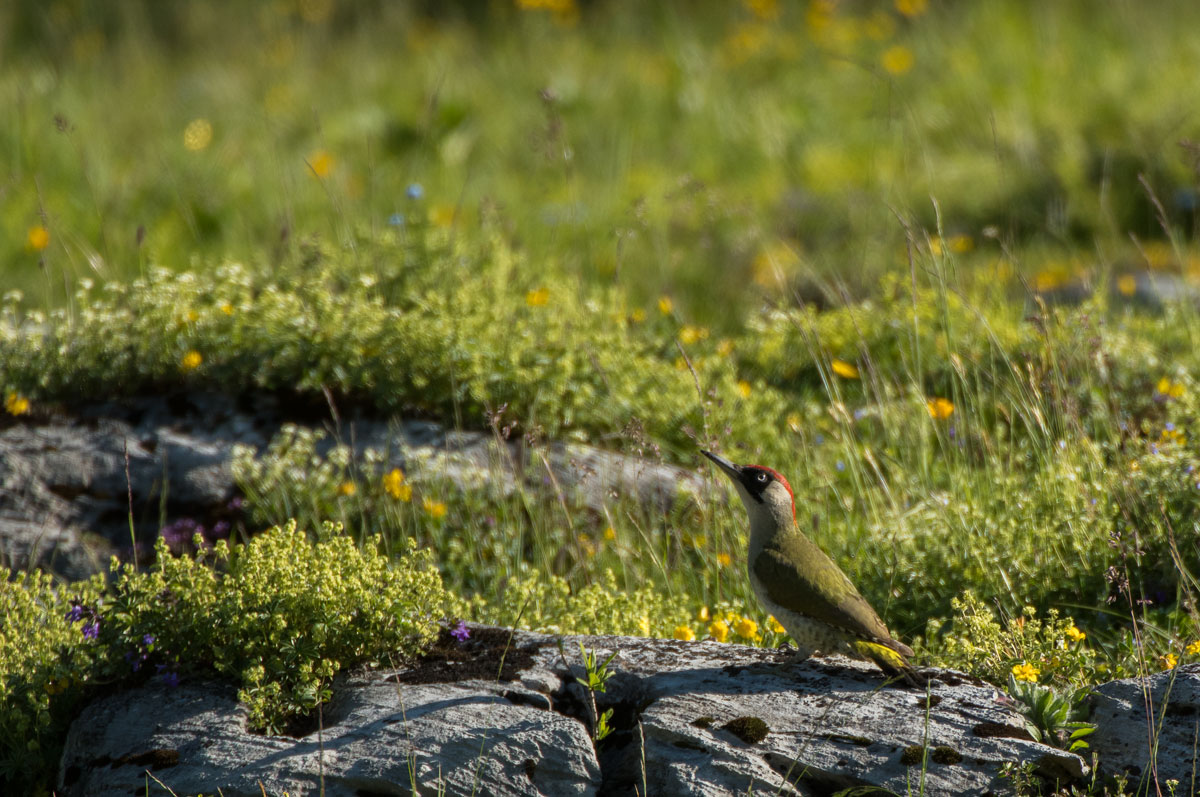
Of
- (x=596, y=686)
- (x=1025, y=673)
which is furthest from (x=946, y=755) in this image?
(x=596, y=686)

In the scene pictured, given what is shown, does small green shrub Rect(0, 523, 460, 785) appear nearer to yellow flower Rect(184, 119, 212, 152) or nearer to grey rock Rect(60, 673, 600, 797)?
grey rock Rect(60, 673, 600, 797)

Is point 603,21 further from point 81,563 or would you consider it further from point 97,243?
point 81,563

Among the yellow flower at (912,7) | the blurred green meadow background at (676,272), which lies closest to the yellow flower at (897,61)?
the blurred green meadow background at (676,272)

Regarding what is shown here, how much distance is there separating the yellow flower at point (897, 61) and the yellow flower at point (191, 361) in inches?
314

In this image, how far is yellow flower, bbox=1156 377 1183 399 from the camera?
543 centimetres

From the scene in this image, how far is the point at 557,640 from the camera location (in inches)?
145

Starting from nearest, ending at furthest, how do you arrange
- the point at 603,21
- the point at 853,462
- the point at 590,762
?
the point at 590,762, the point at 853,462, the point at 603,21

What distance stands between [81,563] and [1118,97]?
30.9 feet

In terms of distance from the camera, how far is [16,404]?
5.72 m

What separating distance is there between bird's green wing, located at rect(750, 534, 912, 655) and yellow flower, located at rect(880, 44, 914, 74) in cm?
895

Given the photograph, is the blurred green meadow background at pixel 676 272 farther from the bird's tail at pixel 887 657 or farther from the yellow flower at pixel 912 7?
the bird's tail at pixel 887 657

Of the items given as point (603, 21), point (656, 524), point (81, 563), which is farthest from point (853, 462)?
point (603, 21)

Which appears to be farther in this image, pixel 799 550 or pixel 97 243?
pixel 97 243

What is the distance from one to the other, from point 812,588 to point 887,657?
0.29 meters
